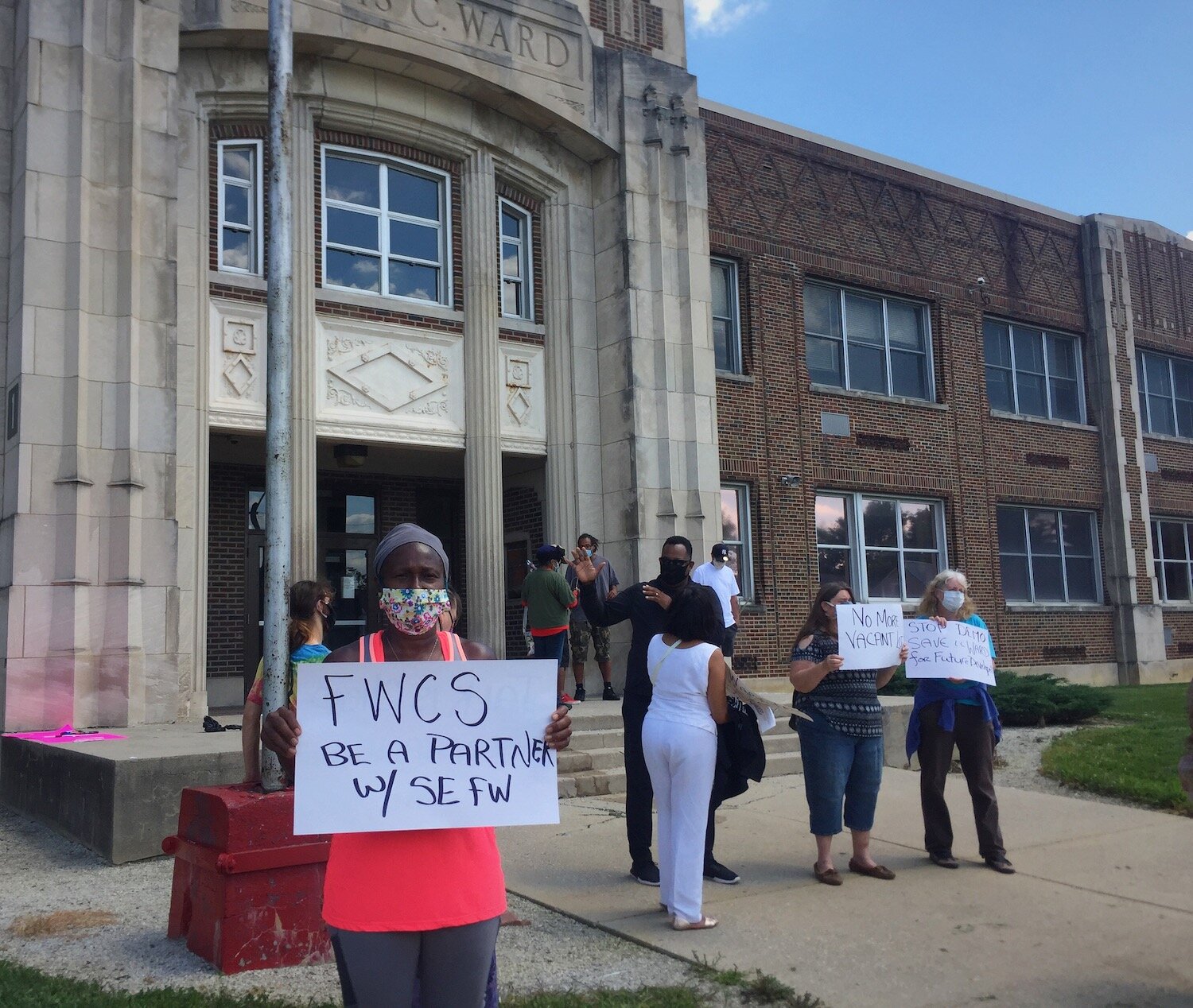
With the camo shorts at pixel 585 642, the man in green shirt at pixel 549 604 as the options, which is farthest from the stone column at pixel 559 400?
the man in green shirt at pixel 549 604

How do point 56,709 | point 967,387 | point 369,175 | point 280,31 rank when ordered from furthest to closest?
point 967,387 → point 369,175 → point 56,709 → point 280,31

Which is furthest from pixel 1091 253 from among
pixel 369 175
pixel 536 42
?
pixel 369 175

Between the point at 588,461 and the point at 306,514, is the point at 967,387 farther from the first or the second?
the point at 306,514

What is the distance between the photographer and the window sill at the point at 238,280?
40.6ft

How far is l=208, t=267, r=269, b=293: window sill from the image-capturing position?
12367 mm

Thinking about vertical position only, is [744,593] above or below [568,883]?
above

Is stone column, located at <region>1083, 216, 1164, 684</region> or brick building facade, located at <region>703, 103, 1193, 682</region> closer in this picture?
brick building facade, located at <region>703, 103, 1193, 682</region>

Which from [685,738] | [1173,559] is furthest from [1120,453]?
[685,738]

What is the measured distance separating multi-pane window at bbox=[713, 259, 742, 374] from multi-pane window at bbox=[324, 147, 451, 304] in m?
4.95

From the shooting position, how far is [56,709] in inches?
406

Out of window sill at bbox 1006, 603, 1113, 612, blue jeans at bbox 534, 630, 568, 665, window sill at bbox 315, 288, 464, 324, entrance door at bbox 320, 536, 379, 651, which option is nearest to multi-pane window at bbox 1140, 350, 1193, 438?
window sill at bbox 1006, 603, 1113, 612

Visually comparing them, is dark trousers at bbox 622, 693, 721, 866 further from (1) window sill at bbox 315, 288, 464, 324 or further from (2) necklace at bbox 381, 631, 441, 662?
(1) window sill at bbox 315, 288, 464, 324

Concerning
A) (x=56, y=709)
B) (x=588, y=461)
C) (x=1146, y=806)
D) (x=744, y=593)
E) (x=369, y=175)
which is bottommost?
(x=1146, y=806)

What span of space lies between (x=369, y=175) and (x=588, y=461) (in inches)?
177
